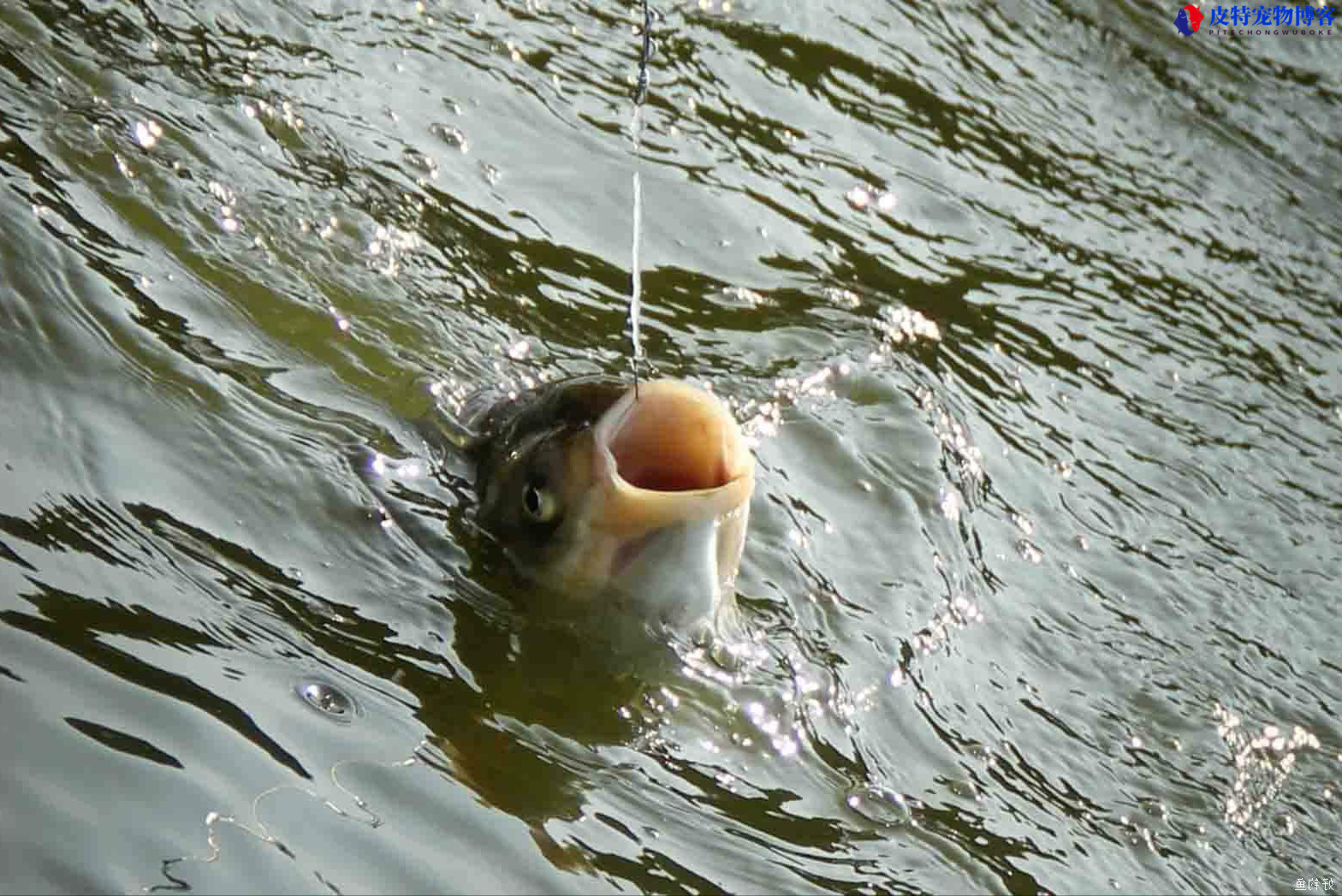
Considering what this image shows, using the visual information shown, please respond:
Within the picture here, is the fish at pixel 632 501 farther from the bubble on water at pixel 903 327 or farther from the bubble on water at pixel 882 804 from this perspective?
the bubble on water at pixel 903 327

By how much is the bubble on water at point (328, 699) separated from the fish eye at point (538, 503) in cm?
74

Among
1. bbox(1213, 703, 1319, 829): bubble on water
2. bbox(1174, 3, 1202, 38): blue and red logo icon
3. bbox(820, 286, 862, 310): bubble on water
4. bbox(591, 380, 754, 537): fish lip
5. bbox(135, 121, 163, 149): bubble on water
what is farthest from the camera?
bbox(1174, 3, 1202, 38): blue and red logo icon

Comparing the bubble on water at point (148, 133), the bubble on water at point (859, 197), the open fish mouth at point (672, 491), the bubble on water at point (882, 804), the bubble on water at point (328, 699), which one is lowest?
the bubble on water at point (148, 133)

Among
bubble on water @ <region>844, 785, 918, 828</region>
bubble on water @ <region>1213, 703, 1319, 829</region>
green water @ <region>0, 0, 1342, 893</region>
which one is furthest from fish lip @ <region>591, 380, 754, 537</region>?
bubble on water @ <region>1213, 703, 1319, 829</region>

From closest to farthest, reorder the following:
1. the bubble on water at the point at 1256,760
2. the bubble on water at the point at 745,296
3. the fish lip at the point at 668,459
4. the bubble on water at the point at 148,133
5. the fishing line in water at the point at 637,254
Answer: the fish lip at the point at 668,459, the bubble on water at the point at 1256,760, the fishing line in water at the point at 637,254, the bubble on water at the point at 148,133, the bubble on water at the point at 745,296

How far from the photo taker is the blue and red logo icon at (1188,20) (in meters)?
9.34

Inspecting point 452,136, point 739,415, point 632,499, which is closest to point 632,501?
point 632,499

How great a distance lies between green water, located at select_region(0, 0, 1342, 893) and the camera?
352 cm

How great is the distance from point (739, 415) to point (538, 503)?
1.41m

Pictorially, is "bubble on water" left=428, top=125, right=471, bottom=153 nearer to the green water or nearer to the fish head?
the green water

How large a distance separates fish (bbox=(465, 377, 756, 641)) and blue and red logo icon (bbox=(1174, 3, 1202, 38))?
585cm

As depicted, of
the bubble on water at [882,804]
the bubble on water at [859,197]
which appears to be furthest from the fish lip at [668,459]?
the bubble on water at [859,197]

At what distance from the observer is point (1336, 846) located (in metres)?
4.47

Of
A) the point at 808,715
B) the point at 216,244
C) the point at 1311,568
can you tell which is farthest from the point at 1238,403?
the point at 216,244
